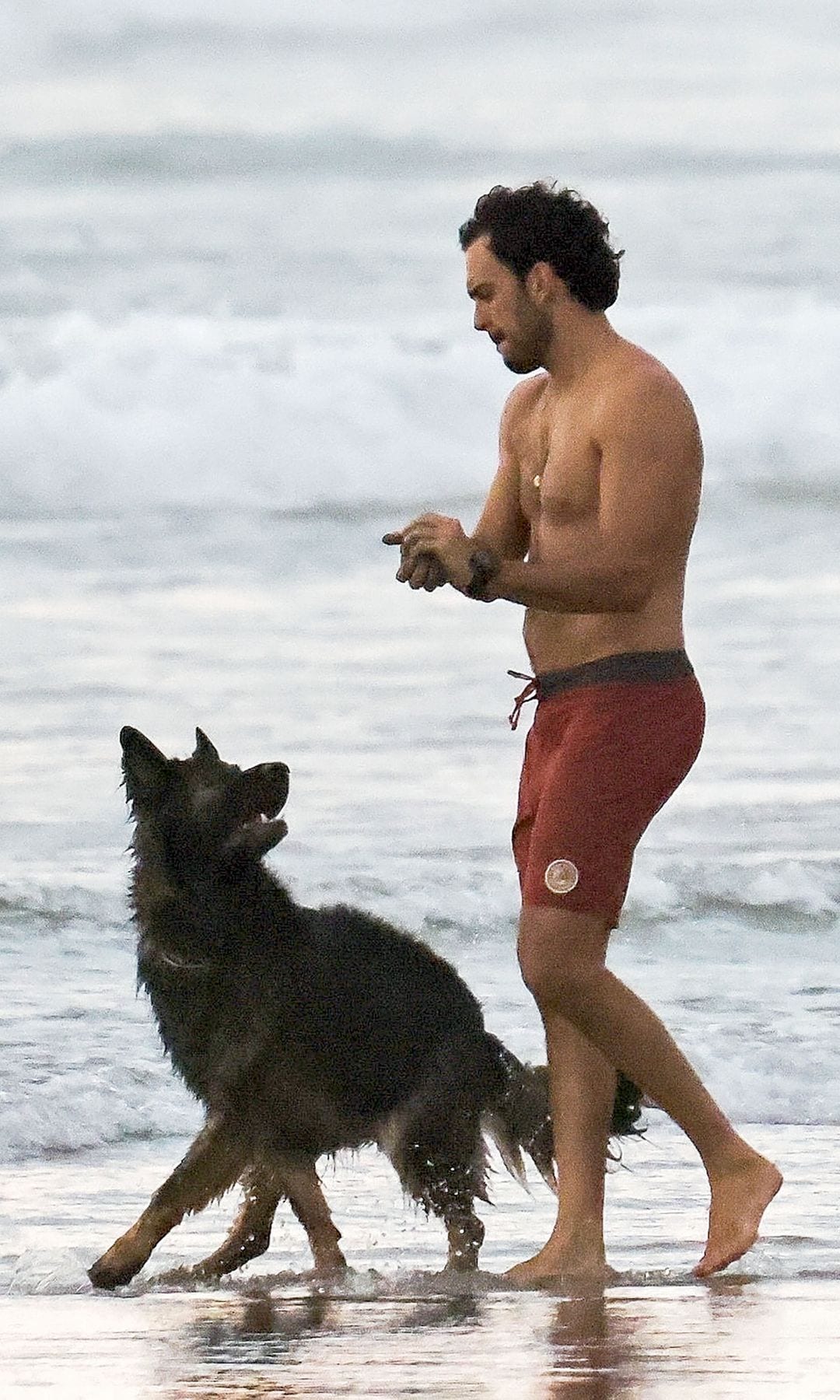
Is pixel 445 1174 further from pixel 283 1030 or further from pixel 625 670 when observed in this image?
pixel 625 670

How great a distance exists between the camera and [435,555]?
4.56 meters

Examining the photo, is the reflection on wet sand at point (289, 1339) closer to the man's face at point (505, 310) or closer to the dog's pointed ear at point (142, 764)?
the dog's pointed ear at point (142, 764)

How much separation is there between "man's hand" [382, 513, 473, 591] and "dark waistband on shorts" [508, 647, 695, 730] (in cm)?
43

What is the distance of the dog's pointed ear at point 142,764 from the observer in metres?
5.21

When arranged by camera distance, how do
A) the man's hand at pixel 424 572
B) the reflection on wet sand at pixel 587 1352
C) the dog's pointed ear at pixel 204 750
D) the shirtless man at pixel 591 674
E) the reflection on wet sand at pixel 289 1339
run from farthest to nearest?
the dog's pointed ear at pixel 204 750, the shirtless man at pixel 591 674, the man's hand at pixel 424 572, the reflection on wet sand at pixel 289 1339, the reflection on wet sand at pixel 587 1352

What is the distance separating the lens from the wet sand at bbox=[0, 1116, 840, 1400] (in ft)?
11.6

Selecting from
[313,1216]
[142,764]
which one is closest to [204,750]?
[142,764]

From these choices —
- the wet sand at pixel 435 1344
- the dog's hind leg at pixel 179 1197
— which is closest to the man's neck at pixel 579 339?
the dog's hind leg at pixel 179 1197

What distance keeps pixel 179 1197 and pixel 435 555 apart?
4.89 feet

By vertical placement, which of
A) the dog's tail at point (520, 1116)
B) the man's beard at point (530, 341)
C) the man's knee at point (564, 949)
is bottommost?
the dog's tail at point (520, 1116)

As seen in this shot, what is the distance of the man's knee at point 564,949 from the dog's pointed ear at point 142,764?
2.95ft

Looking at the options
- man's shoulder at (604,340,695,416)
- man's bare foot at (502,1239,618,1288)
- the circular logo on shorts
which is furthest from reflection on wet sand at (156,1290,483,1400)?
man's shoulder at (604,340,695,416)

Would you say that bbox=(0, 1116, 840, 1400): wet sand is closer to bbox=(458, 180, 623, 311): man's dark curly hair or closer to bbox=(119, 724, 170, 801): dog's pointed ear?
bbox=(119, 724, 170, 801): dog's pointed ear

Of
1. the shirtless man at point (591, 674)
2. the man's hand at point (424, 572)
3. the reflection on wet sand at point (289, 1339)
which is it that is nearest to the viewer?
the reflection on wet sand at point (289, 1339)
